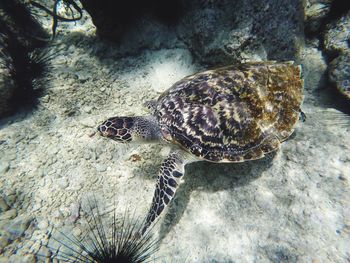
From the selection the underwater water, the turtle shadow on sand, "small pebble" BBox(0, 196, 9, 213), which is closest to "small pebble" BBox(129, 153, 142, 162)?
the underwater water

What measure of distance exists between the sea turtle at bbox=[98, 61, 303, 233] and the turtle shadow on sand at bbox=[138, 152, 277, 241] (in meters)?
0.25

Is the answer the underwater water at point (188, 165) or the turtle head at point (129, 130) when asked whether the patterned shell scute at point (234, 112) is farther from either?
the underwater water at point (188, 165)

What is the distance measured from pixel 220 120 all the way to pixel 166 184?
0.96 m

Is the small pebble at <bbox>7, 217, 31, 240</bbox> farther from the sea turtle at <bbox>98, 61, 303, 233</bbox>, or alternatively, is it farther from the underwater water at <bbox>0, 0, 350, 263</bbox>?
the sea turtle at <bbox>98, 61, 303, 233</bbox>

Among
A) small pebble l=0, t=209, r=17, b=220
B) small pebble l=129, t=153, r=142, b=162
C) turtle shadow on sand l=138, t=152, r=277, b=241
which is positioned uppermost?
small pebble l=0, t=209, r=17, b=220

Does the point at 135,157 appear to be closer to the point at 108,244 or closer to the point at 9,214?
the point at 108,244

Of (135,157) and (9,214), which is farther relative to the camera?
(135,157)

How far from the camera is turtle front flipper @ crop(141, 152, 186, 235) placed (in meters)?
2.20

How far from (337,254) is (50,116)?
152 inches

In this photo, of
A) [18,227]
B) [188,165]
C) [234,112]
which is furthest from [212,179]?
[18,227]

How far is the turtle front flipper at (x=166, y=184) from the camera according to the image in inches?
86.5

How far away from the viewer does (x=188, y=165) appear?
9.39 feet

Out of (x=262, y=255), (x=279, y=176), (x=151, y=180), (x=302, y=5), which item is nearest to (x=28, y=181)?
(x=151, y=180)

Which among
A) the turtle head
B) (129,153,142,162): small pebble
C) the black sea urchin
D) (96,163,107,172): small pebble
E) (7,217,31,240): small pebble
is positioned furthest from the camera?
(129,153,142,162): small pebble
